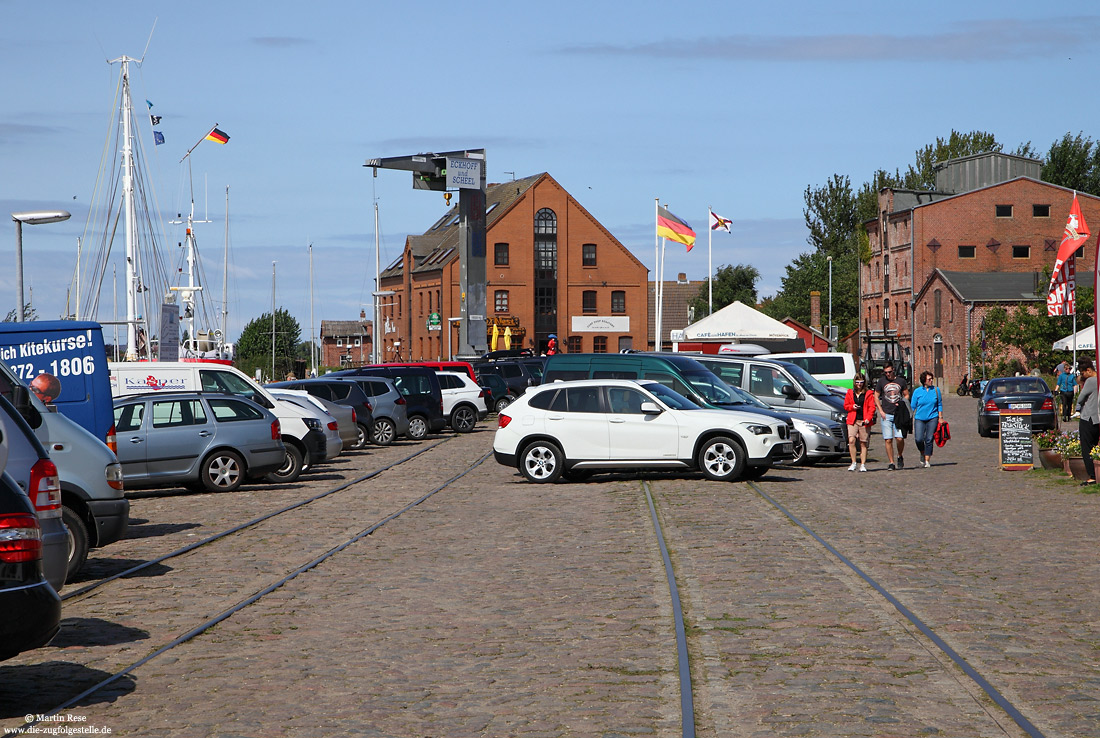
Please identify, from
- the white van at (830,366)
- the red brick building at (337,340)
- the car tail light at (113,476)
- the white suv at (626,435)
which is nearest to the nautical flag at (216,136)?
the white van at (830,366)

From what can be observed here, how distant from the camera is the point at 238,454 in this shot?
65.6ft

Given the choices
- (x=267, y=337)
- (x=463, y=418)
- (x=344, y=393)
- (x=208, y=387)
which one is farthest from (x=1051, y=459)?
(x=267, y=337)

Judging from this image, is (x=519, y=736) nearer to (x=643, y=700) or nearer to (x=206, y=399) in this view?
(x=643, y=700)

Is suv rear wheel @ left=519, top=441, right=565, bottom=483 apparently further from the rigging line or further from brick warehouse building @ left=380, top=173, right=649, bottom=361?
brick warehouse building @ left=380, top=173, right=649, bottom=361

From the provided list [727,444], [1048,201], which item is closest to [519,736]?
[727,444]

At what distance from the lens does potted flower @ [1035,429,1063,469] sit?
21.7 meters

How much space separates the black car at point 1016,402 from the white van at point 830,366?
142 inches

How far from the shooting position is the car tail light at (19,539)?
20.2ft

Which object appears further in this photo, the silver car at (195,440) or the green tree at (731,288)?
the green tree at (731,288)

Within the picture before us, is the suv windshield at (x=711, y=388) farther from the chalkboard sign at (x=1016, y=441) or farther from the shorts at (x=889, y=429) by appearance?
the chalkboard sign at (x=1016, y=441)

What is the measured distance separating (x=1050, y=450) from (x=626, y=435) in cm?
756

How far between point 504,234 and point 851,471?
71.0m

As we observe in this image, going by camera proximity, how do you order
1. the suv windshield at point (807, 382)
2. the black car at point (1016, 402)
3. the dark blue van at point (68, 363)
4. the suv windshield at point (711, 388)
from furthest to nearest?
the black car at point (1016, 402) → the suv windshield at point (807, 382) → the suv windshield at point (711, 388) → the dark blue van at point (68, 363)

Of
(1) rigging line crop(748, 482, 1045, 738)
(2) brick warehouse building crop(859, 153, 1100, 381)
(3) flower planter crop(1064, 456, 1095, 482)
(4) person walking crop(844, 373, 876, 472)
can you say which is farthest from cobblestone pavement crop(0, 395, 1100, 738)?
(2) brick warehouse building crop(859, 153, 1100, 381)
